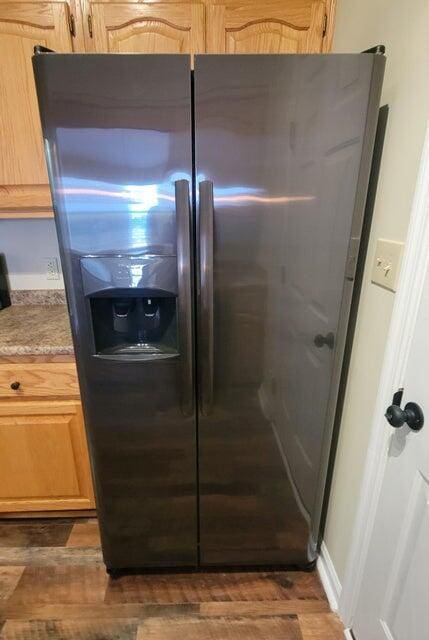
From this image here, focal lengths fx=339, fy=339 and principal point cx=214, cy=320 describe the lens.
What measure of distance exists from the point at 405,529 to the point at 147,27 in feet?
6.00

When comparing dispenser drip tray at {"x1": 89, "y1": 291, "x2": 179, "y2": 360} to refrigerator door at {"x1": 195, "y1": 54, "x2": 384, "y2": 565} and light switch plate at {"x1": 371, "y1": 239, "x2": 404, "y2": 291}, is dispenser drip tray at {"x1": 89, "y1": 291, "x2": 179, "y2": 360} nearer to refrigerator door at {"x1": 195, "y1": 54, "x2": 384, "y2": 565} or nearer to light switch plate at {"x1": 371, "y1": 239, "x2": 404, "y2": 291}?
refrigerator door at {"x1": 195, "y1": 54, "x2": 384, "y2": 565}

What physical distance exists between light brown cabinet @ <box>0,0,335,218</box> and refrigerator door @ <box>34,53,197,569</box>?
1.75ft

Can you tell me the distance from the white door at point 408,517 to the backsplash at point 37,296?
1.67m

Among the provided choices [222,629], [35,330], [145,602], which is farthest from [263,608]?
[35,330]

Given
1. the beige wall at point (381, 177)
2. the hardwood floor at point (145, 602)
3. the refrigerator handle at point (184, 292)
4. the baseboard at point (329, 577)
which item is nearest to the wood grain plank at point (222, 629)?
the hardwood floor at point (145, 602)

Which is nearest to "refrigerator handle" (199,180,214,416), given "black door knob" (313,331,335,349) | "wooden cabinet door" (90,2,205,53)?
"black door knob" (313,331,335,349)

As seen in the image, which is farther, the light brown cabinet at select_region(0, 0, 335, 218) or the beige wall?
the light brown cabinet at select_region(0, 0, 335, 218)

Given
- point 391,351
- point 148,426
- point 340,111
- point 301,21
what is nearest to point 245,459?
point 148,426

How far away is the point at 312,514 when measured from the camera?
134 centimetres

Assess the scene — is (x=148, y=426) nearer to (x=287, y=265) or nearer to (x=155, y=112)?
(x=287, y=265)

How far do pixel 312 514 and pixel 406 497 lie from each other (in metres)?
0.53

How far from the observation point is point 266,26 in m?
1.24

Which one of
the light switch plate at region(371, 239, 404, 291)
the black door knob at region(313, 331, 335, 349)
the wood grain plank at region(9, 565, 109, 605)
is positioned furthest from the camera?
the wood grain plank at region(9, 565, 109, 605)

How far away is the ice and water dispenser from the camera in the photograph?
3.29 ft
